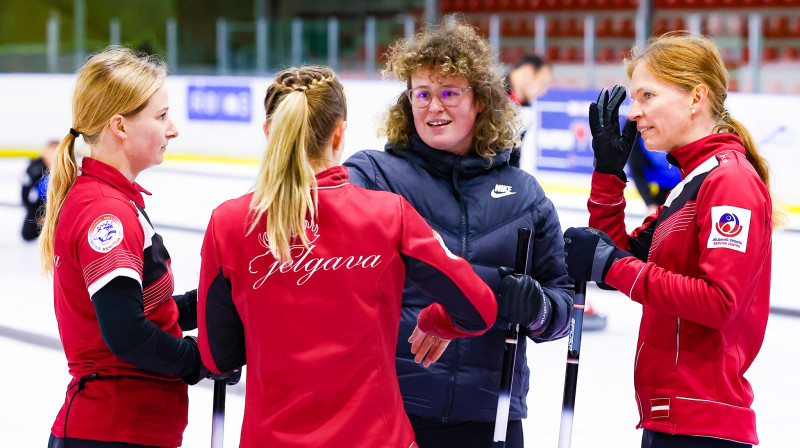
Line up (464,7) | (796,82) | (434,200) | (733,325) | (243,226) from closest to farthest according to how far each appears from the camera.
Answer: (243,226) → (733,325) → (434,200) → (796,82) → (464,7)

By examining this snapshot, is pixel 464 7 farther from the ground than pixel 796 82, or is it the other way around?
pixel 464 7

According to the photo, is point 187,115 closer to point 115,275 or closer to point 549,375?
point 549,375

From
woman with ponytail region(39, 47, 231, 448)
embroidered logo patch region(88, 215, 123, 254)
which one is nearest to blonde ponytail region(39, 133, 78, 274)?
woman with ponytail region(39, 47, 231, 448)

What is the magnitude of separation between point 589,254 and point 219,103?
37.6 ft

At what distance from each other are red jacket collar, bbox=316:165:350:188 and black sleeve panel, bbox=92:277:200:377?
0.43 meters

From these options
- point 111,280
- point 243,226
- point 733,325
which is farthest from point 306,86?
point 733,325

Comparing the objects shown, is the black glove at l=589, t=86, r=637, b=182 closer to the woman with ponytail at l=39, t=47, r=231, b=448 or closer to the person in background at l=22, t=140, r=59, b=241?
the woman with ponytail at l=39, t=47, r=231, b=448

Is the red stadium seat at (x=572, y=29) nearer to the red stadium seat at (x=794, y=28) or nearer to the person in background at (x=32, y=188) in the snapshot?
the red stadium seat at (x=794, y=28)

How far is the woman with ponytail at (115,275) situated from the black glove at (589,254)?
2.51 ft

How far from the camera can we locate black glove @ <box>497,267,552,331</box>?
1.79 meters

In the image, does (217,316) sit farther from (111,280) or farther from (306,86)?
(306,86)

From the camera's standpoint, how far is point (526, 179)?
2.04 metres

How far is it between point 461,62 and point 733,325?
75 cm

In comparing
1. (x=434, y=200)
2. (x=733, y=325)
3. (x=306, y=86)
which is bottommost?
(x=733, y=325)
